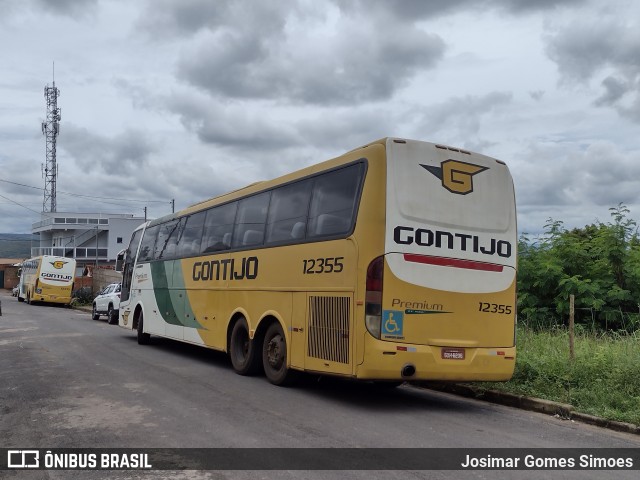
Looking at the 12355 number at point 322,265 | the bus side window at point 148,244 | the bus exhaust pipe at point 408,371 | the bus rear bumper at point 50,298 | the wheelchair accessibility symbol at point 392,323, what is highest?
the bus side window at point 148,244

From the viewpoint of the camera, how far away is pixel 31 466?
5688 mm

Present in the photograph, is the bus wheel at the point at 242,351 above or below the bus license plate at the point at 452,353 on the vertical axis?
below

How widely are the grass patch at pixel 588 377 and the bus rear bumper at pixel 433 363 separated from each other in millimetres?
817

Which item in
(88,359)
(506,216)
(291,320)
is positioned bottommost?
(88,359)

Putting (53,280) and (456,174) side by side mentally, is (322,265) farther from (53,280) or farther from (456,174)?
(53,280)

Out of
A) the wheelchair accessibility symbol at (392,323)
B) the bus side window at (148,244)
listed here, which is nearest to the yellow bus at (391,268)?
the wheelchair accessibility symbol at (392,323)

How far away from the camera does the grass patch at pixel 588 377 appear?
325 inches

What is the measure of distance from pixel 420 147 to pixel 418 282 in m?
1.90

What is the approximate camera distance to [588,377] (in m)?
9.23

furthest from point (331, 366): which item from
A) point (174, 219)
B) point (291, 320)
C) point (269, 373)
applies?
point (174, 219)

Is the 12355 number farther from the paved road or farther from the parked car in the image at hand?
the parked car

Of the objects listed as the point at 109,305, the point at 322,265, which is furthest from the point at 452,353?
the point at 109,305

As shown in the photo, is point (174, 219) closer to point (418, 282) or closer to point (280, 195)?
point (280, 195)

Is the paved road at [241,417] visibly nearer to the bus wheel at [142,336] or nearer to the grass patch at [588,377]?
the grass patch at [588,377]
